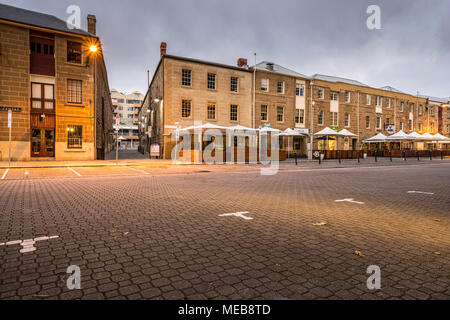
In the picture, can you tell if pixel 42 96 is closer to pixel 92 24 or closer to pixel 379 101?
pixel 92 24

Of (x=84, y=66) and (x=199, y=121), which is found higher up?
(x=84, y=66)

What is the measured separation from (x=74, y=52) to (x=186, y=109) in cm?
1092

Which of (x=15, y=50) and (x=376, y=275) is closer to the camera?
(x=376, y=275)

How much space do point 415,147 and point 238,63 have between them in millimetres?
36939

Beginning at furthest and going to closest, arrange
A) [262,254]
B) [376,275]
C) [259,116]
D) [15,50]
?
[259,116]
[15,50]
[262,254]
[376,275]

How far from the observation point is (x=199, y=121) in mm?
27469

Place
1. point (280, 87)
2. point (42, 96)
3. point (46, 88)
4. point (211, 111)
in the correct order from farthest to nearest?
point (280, 87) < point (211, 111) < point (46, 88) < point (42, 96)

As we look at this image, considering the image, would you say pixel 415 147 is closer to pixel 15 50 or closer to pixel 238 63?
pixel 238 63

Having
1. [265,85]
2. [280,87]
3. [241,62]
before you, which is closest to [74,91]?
[241,62]

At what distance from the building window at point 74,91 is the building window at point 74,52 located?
184 centimetres

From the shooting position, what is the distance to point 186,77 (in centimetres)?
2702

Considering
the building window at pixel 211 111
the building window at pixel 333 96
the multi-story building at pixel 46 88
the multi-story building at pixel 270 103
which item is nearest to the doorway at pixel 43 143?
the multi-story building at pixel 46 88
